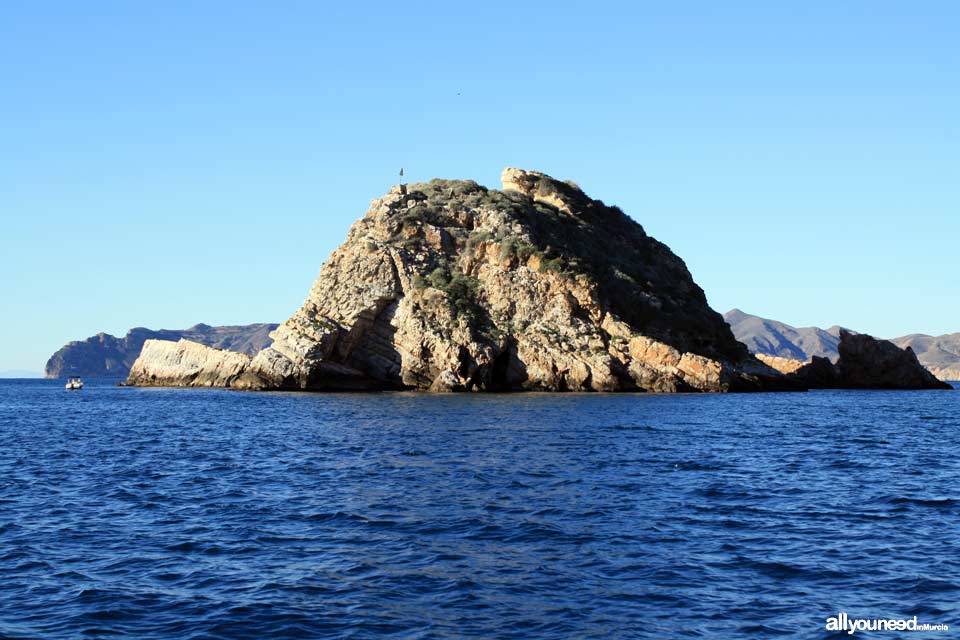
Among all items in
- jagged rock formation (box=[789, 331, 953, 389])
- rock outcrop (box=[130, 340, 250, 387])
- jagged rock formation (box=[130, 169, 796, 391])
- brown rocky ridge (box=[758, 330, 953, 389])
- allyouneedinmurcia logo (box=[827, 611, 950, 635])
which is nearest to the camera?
allyouneedinmurcia logo (box=[827, 611, 950, 635])

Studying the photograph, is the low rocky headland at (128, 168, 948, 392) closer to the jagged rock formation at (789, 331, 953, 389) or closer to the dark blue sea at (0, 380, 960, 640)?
the jagged rock formation at (789, 331, 953, 389)

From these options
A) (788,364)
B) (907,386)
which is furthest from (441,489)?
(907,386)

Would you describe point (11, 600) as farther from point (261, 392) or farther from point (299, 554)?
point (261, 392)

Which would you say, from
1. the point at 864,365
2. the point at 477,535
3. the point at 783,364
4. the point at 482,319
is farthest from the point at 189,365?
the point at 477,535

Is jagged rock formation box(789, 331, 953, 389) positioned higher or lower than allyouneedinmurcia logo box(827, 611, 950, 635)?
higher

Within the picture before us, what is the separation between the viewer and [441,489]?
106ft

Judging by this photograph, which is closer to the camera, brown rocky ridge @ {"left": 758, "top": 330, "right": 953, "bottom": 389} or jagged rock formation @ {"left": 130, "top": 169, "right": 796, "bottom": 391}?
jagged rock formation @ {"left": 130, "top": 169, "right": 796, "bottom": 391}

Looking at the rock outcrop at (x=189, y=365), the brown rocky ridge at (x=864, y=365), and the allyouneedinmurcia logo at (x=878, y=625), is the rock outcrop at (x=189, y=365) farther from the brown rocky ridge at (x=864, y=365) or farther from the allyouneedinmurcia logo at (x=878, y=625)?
the allyouneedinmurcia logo at (x=878, y=625)

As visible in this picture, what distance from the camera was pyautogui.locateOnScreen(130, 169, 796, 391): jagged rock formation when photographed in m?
96.3

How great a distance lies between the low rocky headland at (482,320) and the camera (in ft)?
316

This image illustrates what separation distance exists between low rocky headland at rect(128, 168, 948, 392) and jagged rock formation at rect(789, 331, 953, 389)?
33.6ft

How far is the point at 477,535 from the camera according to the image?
2492 cm

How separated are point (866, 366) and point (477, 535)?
11271 cm

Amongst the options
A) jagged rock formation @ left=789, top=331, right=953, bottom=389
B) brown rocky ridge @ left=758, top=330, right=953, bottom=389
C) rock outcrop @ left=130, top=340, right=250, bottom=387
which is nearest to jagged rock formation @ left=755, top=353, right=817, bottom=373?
brown rocky ridge @ left=758, top=330, right=953, bottom=389
